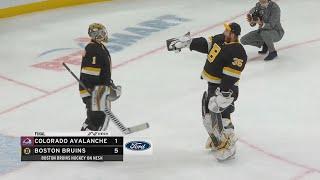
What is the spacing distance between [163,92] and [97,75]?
6.76 feet

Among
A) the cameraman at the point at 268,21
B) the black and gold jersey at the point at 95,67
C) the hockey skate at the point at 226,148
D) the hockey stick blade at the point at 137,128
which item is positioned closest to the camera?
the black and gold jersey at the point at 95,67

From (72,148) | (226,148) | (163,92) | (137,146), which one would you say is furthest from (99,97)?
(163,92)

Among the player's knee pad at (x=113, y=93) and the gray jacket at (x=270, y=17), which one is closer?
the player's knee pad at (x=113, y=93)

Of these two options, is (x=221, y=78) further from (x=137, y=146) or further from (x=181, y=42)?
(x=137, y=146)

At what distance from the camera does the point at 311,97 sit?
6.64 m

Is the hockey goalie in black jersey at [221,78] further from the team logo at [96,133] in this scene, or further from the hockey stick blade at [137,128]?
the team logo at [96,133]

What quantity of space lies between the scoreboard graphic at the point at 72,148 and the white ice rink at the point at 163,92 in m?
0.10

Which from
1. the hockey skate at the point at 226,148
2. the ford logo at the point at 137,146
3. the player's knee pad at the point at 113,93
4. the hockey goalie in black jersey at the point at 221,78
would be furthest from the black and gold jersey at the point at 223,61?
the ford logo at the point at 137,146

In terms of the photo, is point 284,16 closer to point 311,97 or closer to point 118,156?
point 311,97

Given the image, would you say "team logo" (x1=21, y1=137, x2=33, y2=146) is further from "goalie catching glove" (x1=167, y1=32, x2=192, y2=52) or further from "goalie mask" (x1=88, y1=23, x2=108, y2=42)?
"goalie catching glove" (x1=167, y1=32, x2=192, y2=52)

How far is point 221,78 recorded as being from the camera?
4918 millimetres

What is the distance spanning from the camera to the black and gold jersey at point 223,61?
4.77 meters

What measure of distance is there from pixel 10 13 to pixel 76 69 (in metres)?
2.86

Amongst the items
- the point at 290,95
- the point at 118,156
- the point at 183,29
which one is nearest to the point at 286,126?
the point at 290,95
